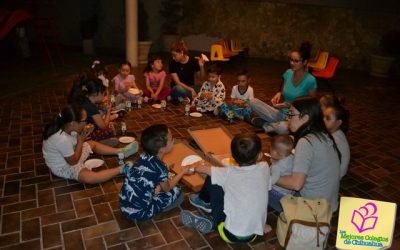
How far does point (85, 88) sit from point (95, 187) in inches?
58.6

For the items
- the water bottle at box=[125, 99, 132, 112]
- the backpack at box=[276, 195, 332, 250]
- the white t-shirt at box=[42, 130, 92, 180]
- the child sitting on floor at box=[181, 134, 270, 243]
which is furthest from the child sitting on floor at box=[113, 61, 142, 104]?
the backpack at box=[276, 195, 332, 250]

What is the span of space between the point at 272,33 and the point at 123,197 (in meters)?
10.6

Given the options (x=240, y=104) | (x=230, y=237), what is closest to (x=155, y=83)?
(x=240, y=104)

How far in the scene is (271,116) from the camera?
580 centimetres

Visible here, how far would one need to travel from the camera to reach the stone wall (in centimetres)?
1100

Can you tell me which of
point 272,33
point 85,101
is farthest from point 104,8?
point 85,101

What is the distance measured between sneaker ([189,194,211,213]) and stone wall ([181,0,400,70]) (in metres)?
9.59

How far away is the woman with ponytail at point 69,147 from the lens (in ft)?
12.4

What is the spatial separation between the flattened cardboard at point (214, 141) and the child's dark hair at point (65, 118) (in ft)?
5.42

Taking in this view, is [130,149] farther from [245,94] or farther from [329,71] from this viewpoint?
[329,71]

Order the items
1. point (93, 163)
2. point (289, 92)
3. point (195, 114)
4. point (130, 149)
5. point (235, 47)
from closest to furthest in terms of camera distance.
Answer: point (93, 163)
point (130, 149)
point (289, 92)
point (195, 114)
point (235, 47)

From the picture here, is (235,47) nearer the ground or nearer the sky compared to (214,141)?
nearer the sky

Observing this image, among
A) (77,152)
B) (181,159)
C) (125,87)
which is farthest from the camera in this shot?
(125,87)

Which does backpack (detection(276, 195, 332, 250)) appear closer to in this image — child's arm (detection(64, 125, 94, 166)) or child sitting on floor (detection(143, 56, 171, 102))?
child's arm (detection(64, 125, 94, 166))
